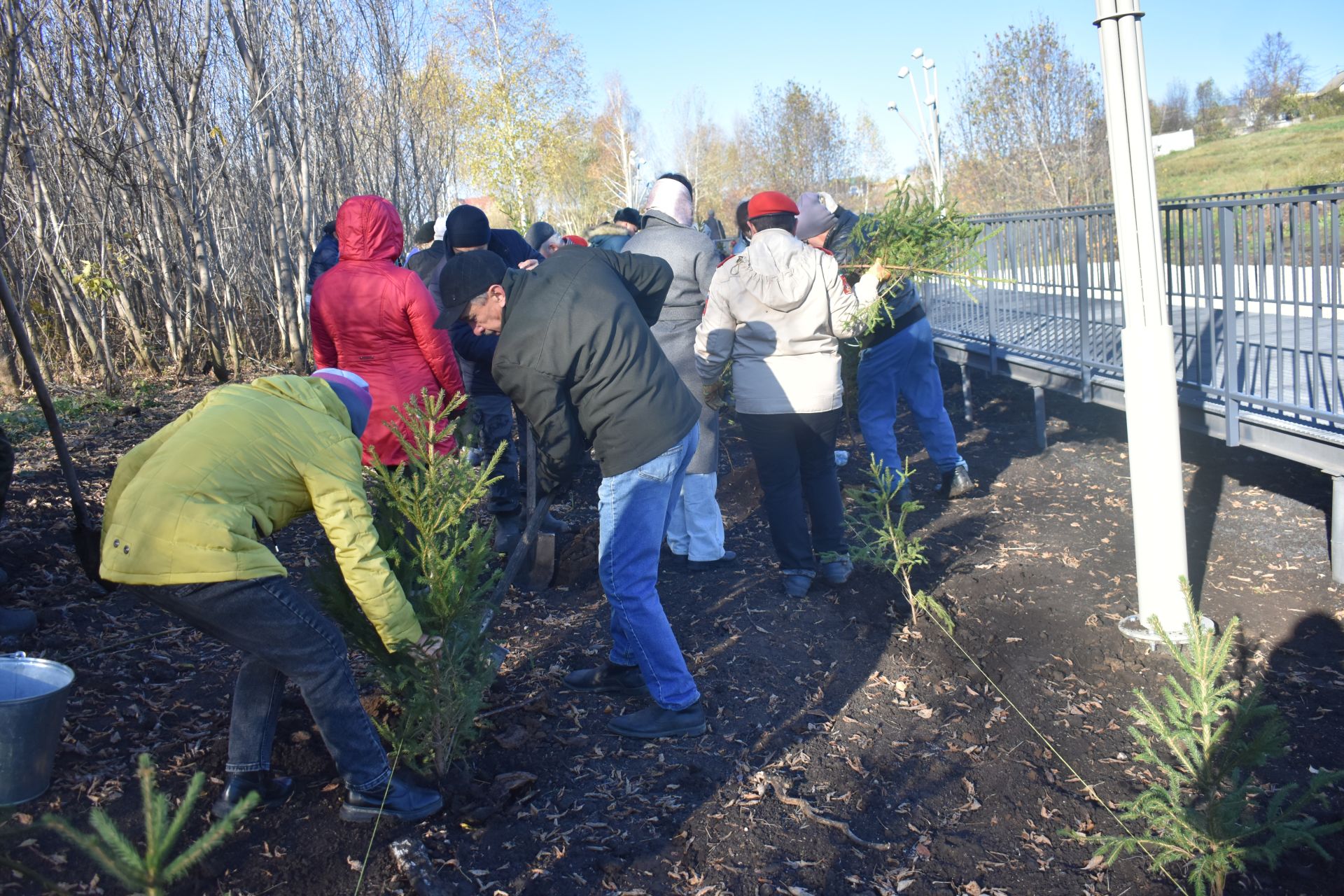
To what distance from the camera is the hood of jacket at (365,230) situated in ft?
14.1

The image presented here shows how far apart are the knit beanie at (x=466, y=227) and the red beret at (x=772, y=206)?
63.5 inches

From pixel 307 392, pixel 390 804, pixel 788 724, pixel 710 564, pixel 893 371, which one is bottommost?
pixel 788 724

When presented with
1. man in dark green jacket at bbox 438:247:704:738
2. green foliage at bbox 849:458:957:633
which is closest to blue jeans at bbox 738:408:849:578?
green foliage at bbox 849:458:957:633

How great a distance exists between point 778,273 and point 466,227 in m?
1.94

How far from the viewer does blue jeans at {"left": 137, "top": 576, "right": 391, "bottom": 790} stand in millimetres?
2648

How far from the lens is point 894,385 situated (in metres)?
5.93

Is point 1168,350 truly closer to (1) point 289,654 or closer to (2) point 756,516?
(2) point 756,516

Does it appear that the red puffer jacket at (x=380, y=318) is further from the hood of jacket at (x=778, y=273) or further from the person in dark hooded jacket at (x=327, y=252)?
the person in dark hooded jacket at (x=327, y=252)

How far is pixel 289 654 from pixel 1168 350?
344cm

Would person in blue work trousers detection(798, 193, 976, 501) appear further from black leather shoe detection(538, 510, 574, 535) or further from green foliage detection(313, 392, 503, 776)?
green foliage detection(313, 392, 503, 776)

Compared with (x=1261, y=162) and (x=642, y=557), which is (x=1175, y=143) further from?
(x=642, y=557)

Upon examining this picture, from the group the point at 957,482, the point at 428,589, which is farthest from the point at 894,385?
the point at 428,589

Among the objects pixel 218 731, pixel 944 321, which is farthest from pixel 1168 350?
pixel 944 321

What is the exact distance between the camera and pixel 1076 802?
9.99 ft
